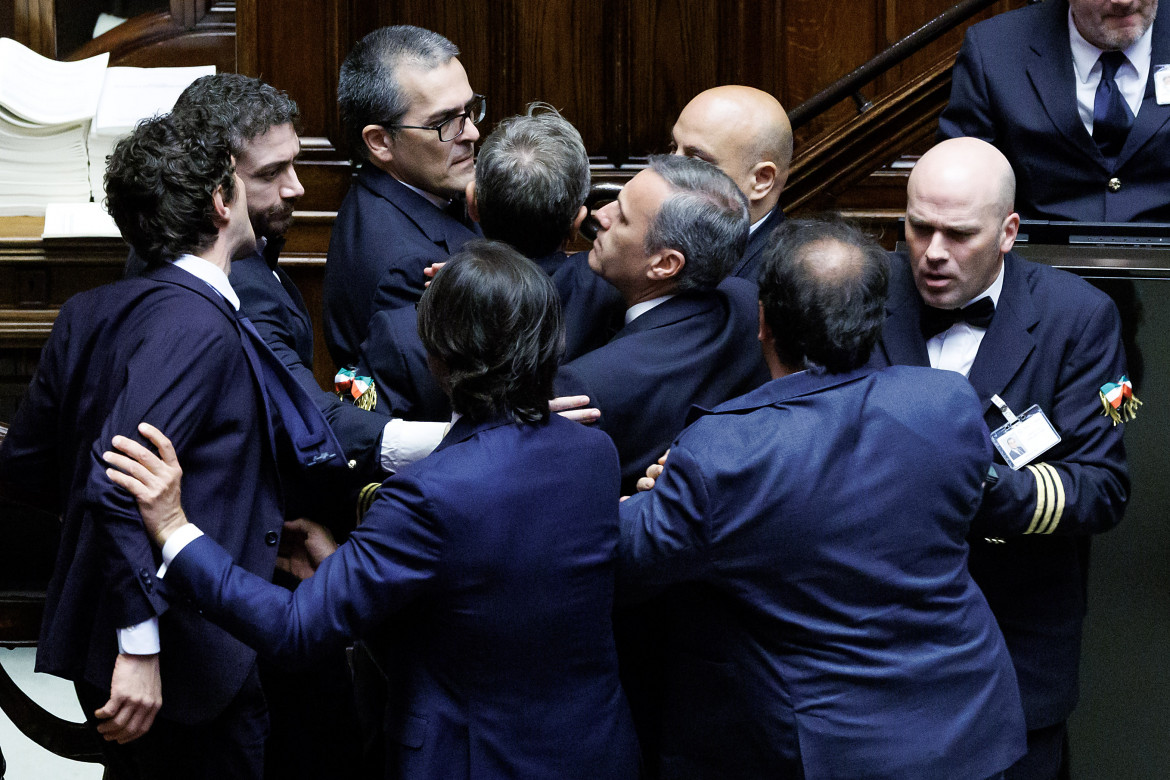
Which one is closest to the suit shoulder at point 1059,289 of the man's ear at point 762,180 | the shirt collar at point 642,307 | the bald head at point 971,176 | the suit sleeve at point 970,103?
the bald head at point 971,176

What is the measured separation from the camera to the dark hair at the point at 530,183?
2.06 meters

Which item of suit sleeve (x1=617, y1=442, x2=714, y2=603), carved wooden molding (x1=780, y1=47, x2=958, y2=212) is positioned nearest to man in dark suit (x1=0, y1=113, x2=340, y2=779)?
suit sleeve (x1=617, y1=442, x2=714, y2=603)

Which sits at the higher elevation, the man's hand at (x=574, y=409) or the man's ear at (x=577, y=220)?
the man's ear at (x=577, y=220)

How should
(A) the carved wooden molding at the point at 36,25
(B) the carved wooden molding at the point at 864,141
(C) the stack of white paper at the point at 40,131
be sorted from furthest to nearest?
(A) the carved wooden molding at the point at 36,25
(B) the carved wooden molding at the point at 864,141
(C) the stack of white paper at the point at 40,131

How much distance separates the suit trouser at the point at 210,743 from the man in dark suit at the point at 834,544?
0.62 m

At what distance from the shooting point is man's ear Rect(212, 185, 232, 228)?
6.42 feet

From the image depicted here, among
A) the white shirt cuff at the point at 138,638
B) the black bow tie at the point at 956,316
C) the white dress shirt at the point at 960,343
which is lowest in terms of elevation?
the white shirt cuff at the point at 138,638

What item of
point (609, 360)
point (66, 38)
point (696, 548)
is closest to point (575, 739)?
point (696, 548)

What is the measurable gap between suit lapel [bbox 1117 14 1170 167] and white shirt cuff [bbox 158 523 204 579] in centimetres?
221

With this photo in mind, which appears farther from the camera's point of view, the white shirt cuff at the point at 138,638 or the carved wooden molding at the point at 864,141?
the carved wooden molding at the point at 864,141

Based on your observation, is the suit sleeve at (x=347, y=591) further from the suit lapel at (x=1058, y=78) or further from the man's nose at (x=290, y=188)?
the suit lapel at (x=1058, y=78)

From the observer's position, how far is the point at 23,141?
150 inches

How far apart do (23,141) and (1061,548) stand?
3.17 meters

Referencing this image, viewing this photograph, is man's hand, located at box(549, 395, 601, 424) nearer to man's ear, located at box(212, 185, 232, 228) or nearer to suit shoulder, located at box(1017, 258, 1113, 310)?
man's ear, located at box(212, 185, 232, 228)
